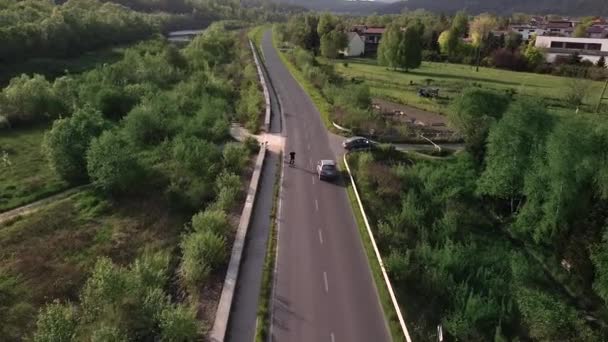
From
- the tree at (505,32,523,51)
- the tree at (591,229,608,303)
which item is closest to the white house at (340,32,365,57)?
the tree at (505,32,523,51)


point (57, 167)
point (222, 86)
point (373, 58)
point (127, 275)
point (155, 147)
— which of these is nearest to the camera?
point (127, 275)

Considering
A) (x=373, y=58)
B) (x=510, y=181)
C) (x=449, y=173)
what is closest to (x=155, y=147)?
(x=449, y=173)

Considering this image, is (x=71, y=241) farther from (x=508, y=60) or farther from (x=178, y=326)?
(x=508, y=60)


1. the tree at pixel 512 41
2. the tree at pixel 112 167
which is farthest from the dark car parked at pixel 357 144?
the tree at pixel 512 41

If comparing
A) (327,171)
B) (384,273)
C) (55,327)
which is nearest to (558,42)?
(327,171)

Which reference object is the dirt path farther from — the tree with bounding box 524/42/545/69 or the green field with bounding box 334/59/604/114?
the tree with bounding box 524/42/545/69

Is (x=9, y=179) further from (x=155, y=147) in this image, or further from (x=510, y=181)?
(x=510, y=181)
